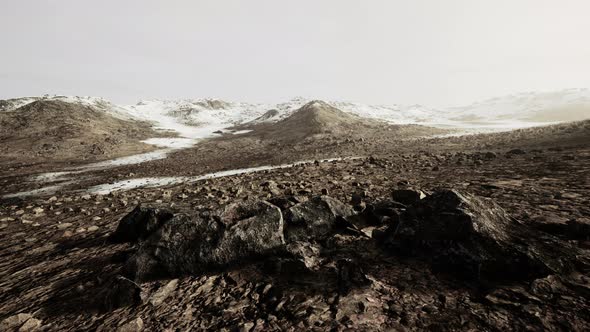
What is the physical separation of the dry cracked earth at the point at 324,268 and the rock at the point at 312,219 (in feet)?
0.06

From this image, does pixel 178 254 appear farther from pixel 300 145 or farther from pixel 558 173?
pixel 300 145

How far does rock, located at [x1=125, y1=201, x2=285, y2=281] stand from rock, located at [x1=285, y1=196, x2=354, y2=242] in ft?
0.96

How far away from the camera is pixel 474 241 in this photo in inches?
138

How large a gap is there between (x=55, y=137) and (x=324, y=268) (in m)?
34.2

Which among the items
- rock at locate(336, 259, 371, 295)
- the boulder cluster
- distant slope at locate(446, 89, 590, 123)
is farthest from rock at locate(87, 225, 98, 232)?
distant slope at locate(446, 89, 590, 123)

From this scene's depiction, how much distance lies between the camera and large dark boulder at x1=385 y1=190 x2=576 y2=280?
3.24m

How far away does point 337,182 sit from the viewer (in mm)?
9047

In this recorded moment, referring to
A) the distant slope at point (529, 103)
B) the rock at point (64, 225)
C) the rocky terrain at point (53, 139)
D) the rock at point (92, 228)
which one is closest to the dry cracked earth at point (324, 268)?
the rock at point (92, 228)

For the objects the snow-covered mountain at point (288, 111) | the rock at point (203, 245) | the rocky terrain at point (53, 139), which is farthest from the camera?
the snow-covered mountain at point (288, 111)

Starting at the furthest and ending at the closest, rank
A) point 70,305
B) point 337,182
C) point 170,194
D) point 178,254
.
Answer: point 170,194 < point 337,182 < point 178,254 < point 70,305

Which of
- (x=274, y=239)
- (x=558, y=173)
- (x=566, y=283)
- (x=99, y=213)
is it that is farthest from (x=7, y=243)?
(x=558, y=173)

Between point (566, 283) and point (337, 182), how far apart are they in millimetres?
6274

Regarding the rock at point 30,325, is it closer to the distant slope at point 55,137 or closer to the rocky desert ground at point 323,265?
the rocky desert ground at point 323,265

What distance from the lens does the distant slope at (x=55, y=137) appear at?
24.6m
